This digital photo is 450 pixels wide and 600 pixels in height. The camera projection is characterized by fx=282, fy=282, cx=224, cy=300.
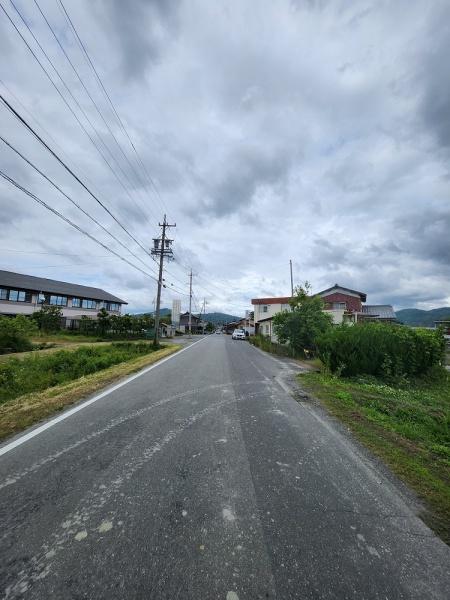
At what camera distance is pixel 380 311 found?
4362 cm

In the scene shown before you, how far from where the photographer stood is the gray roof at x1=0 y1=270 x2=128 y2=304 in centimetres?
3998

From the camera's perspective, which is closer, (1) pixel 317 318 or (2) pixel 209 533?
(2) pixel 209 533

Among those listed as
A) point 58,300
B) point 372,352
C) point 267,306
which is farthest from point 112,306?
point 372,352

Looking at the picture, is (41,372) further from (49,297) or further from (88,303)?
(88,303)

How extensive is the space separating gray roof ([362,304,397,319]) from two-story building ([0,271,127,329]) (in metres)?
44.0

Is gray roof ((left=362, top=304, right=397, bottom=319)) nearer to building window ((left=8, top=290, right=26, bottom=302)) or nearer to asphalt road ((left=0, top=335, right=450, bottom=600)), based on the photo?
asphalt road ((left=0, top=335, right=450, bottom=600))

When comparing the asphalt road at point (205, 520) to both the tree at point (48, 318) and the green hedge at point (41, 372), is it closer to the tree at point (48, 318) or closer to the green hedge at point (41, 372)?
the green hedge at point (41, 372)

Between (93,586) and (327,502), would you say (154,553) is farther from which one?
(327,502)

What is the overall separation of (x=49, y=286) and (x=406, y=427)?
51567 mm

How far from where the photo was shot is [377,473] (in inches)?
138

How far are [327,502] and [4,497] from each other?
3236 mm

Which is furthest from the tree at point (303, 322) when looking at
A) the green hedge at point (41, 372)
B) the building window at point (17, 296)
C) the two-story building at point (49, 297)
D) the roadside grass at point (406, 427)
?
the building window at point (17, 296)

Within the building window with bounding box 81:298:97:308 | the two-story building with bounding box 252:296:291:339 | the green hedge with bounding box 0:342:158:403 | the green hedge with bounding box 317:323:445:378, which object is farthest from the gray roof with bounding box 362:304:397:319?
the building window with bounding box 81:298:97:308

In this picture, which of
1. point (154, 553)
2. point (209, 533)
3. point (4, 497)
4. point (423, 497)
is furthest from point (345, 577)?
point (4, 497)
